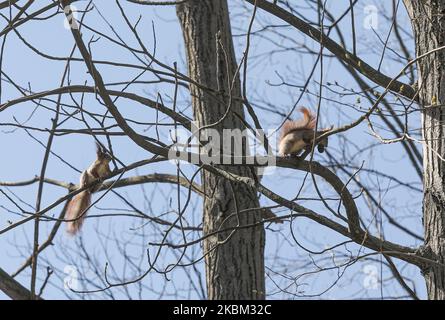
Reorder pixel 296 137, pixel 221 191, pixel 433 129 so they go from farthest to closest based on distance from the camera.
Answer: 1. pixel 221 191
2. pixel 296 137
3. pixel 433 129

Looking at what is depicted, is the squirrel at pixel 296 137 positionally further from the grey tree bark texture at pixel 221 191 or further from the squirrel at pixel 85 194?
the squirrel at pixel 85 194

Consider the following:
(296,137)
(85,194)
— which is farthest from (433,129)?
(85,194)

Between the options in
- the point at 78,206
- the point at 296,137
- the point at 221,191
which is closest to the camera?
the point at 296,137

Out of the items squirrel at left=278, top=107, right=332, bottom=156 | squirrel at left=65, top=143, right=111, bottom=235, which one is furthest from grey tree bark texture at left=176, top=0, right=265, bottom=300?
squirrel at left=65, top=143, right=111, bottom=235

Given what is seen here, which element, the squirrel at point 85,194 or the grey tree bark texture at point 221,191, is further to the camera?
the squirrel at point 85,194

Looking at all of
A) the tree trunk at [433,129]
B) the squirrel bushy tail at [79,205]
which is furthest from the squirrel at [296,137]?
the squirrel bushy tail at [79,205]

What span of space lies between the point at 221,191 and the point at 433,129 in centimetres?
134

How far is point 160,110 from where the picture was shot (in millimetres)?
4125

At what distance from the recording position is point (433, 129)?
4.38m

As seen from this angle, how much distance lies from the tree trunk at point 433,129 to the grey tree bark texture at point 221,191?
99 centimetres

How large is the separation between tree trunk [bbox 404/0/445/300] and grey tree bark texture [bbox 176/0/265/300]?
99 cm

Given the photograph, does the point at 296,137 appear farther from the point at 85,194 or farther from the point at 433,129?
the point at 85,194

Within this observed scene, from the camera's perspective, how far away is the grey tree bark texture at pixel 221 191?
16.3 ft
